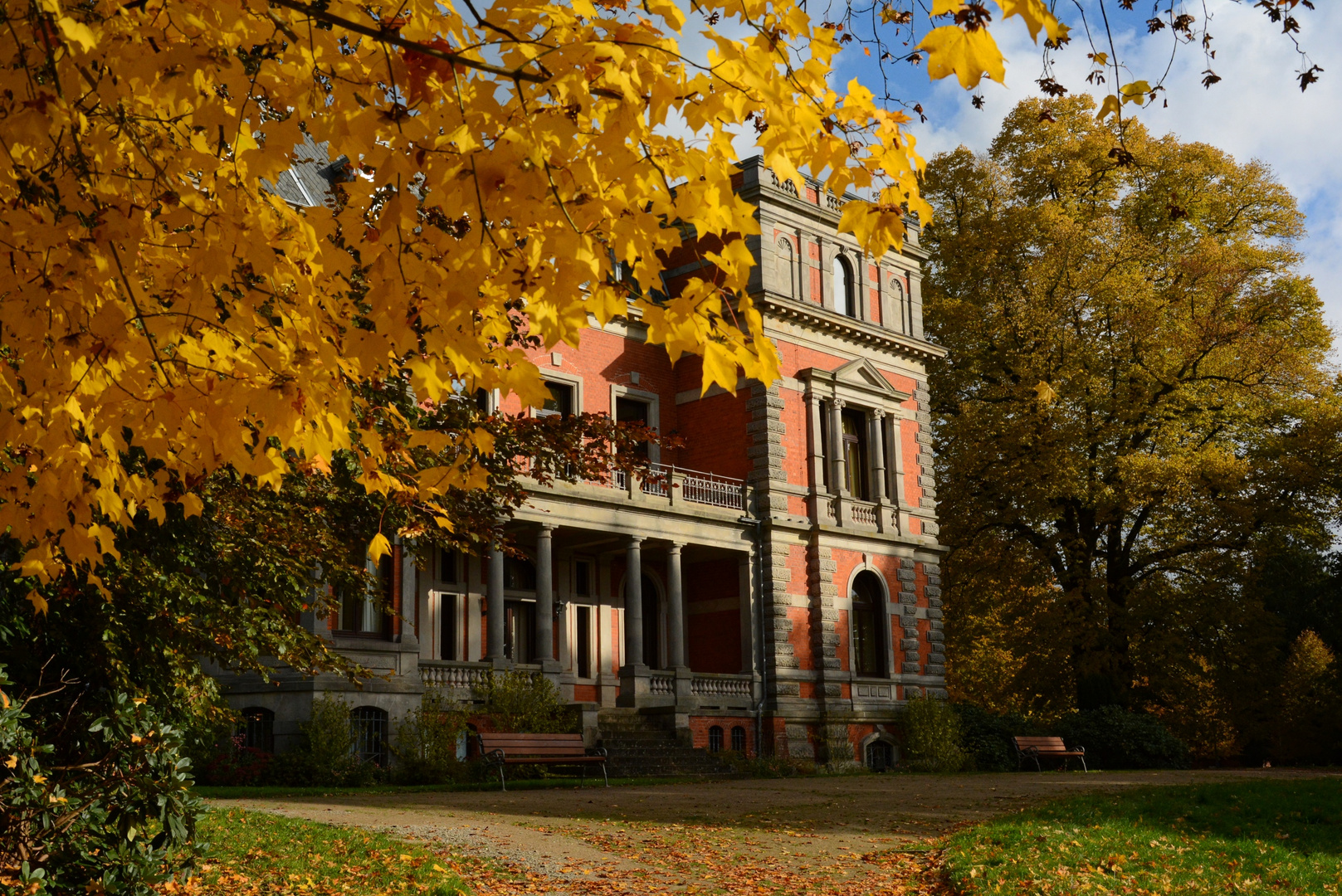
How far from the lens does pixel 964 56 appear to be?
3158 millimetres

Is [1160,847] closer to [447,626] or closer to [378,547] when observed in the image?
[378,547]

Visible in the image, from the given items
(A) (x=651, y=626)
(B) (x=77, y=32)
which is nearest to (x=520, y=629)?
(A) (x=651, y=626)

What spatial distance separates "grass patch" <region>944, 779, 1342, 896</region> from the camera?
7.61 metres

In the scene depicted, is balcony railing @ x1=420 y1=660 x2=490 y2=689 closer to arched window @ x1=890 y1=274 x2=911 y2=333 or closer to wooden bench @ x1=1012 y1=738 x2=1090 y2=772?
wooden bench @ x1=1012 y1=738 x2=1090 y2=772

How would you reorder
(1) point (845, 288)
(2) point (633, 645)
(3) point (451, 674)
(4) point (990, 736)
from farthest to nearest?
(1) point (845, 288) → (4) point (990, 736) → (2) point (633, 645) → (3) point (451, 674)

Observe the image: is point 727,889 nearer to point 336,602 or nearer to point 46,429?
point 46,429

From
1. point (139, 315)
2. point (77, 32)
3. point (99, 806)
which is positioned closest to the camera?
point (77, 32)

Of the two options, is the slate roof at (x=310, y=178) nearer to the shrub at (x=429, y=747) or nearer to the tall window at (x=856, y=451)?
the shrub at (x=429, y=747)

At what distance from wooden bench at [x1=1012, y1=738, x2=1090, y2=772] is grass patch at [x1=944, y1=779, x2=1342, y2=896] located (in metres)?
11.1

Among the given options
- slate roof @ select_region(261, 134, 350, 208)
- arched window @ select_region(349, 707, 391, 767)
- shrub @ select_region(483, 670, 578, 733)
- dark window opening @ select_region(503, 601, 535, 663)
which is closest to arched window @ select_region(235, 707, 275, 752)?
arched window @ select_region(349, 707, 391, 767)

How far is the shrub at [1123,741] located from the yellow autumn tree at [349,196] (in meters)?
23.9

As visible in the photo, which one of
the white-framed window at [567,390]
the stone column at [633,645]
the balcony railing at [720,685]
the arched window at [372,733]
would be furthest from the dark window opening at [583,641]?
the arched window at [372,733]

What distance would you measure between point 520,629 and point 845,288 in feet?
35.8

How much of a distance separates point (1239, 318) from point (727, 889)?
27.0 meters
